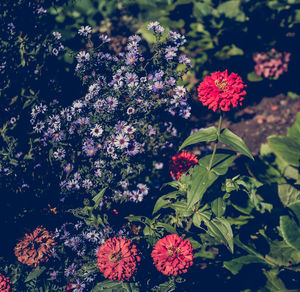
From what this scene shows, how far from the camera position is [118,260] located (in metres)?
1.62

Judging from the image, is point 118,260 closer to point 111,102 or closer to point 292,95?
point 111,102

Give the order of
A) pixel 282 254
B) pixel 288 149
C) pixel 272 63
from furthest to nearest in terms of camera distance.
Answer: pixel 272 63 → pixel 288 149 → pixel 282 254

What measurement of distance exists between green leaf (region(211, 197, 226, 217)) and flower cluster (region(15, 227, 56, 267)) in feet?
3.46

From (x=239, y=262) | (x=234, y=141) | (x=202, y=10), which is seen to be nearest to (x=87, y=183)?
(x=234, y=141)

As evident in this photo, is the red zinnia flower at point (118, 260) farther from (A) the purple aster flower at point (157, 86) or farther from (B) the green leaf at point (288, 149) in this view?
(B) the green leaf at point (288, 149)

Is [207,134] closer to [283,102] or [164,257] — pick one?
[164,257]

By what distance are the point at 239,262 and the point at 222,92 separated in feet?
4.54

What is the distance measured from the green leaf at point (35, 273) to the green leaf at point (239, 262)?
4.39ft

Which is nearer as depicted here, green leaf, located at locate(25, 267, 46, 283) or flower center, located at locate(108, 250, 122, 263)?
flower center, located at locate(108, 250, 122, 263)

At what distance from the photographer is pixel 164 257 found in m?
1.64

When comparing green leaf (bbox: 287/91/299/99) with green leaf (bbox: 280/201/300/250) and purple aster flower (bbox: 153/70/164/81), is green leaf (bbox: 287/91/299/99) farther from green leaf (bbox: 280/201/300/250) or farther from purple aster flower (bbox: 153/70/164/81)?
purple aster flower (bbox: 153/70/164/81)

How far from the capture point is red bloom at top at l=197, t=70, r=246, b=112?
1.64m

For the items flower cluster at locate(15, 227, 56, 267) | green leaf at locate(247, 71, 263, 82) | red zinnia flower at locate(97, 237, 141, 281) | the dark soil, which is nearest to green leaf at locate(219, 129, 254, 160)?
red zinnia flower at locate(97, 237, 141, 281)

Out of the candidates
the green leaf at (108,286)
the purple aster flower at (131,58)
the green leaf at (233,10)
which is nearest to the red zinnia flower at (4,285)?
the green leaf at (108,286)
